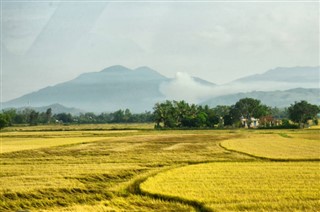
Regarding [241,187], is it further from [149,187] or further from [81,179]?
[81,179]

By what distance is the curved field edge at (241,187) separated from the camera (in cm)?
1786

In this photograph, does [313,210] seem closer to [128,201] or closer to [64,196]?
[128,201]

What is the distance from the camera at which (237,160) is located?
3541cm

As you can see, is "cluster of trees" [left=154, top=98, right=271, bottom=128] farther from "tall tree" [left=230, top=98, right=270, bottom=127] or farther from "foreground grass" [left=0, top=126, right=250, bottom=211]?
"foreground grass" [left=0, top=126, right=250, bottom=211]

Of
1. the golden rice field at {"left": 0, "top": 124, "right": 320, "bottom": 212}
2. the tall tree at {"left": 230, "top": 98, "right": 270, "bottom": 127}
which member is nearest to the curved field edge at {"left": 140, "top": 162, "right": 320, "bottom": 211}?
the golden rice field at {"left": 0, "top": 124, "right": 320, "bottom": 212}

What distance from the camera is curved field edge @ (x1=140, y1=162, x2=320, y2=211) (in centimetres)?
1786

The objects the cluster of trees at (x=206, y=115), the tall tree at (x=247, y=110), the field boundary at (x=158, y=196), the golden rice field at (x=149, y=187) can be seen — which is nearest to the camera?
the field boundary at (x=158, y=196)

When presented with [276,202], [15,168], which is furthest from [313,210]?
[15,168]

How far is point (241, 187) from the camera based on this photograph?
21625mm

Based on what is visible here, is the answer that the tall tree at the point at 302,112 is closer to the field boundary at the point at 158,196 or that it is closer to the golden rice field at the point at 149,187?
the golden rice field at the point at 149,187

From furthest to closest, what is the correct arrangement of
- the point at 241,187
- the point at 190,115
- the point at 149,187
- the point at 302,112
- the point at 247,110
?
the point at 247,110 < the point at 190,115 < the point at 302,112 < the point at 149,187 < the point at 241,187

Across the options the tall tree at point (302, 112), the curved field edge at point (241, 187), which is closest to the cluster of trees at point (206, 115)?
the tall tree at point (302, 112)

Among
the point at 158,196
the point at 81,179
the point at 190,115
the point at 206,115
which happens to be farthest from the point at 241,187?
the point at 190,115

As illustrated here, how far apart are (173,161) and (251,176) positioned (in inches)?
386
